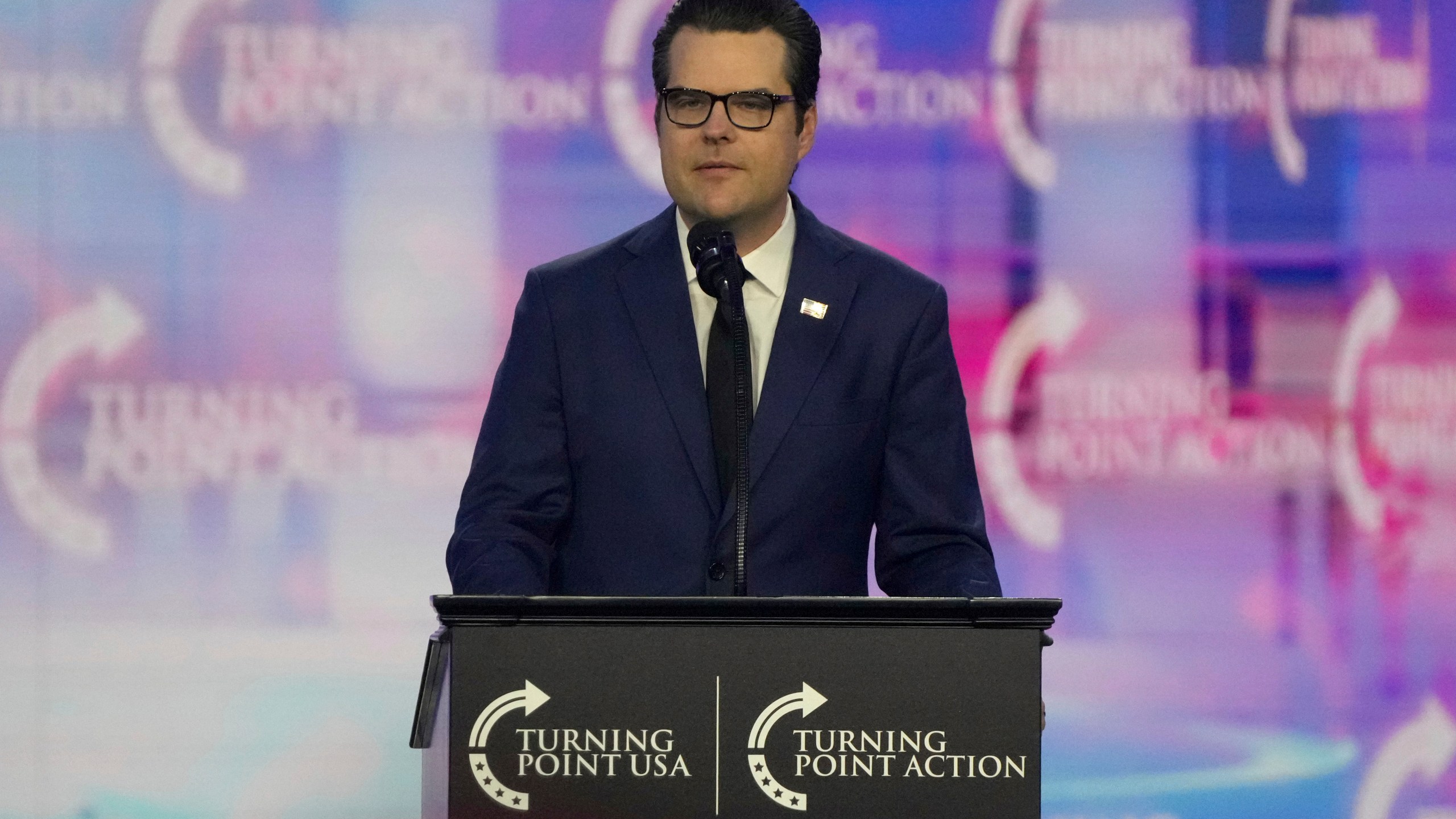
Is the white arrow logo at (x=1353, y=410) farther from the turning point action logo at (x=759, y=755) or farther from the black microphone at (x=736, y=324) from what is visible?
the turning point action logo at (x=759, y=755)

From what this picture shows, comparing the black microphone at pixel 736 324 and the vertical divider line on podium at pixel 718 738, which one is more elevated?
the black microphone at pixel 736 324

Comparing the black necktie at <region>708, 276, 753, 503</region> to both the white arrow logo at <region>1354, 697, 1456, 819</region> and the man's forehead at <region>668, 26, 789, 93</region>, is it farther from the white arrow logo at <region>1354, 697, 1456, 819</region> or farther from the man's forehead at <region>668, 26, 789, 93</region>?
the white arrow logo at <region>1354, 697, 1456, 819</region>

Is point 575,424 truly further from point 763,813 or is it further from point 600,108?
point 600,108

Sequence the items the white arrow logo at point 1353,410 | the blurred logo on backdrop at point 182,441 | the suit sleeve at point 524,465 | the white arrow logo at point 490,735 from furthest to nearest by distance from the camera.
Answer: the white arrow logo at point 1353,410, the blurred logo on backdrop at point 182,441, the suit sleeve at point 524,465, the white arrow logo at point 490,735

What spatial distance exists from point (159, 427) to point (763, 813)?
2.76 meters

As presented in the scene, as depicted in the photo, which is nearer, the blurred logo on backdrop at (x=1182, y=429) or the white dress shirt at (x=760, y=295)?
the white dress shirt at (x=760, y=295)

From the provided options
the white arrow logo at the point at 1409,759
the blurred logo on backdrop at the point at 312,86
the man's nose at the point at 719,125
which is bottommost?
the white arrow logo at the point at 1409,759

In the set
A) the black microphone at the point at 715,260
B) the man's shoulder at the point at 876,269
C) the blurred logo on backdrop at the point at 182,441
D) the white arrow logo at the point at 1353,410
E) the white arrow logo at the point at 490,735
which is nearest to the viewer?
the white arrow logo at the point at 490,735

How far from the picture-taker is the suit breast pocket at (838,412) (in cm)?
219

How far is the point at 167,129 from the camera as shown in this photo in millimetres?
3898

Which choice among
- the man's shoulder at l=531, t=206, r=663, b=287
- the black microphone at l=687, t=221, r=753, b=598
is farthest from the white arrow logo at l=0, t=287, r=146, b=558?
the black microphone at l=687, t=221, r=753, b=598

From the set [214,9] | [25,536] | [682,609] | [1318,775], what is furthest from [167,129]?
[1318,775]

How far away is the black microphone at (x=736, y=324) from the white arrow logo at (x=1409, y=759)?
2.69 metres

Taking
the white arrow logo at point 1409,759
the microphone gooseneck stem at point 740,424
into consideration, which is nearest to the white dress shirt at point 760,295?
the microphone gooseneck stem at point 740,424
